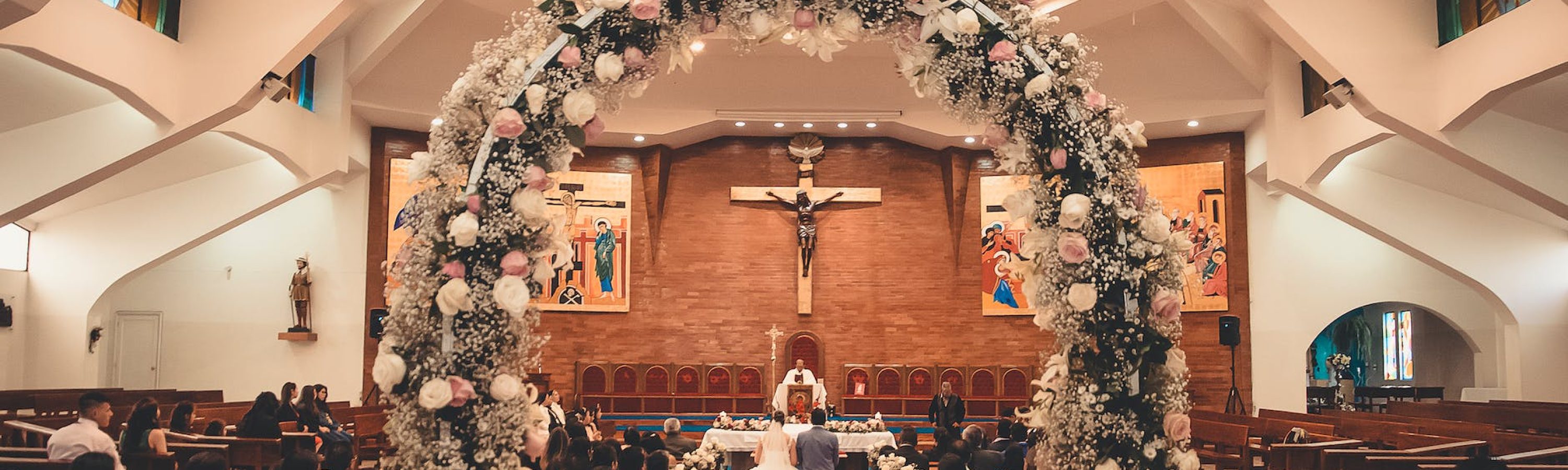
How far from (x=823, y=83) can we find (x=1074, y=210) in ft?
45.7

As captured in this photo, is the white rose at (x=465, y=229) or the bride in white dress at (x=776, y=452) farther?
the bride in white dress at (x=776, y=452)

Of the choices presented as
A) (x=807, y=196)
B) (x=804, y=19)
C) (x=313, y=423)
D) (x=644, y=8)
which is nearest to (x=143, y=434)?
(x=313, y=423)

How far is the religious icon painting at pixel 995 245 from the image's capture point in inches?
730

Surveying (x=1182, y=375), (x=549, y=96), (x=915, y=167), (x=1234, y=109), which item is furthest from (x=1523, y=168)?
(x=549, y=96)

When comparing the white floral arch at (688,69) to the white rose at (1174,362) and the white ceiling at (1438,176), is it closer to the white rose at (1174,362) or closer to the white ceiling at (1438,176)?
the white rose at (1174,362)

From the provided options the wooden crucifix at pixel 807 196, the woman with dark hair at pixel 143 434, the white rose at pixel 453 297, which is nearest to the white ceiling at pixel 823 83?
the wooden crucifix at pixel 807 196

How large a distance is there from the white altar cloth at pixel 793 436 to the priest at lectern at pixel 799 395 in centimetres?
166

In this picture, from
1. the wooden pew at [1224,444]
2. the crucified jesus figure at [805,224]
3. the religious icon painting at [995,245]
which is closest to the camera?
the wooden pew at [1224,444]

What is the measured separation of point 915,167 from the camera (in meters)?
19.1

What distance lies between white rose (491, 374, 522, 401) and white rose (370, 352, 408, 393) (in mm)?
294

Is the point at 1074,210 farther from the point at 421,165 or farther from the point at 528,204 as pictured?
the point at 421,165

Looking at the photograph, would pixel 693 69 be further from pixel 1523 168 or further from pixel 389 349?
pixel 389 349

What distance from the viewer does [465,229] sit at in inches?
156

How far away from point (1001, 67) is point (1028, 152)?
0.32 metres
